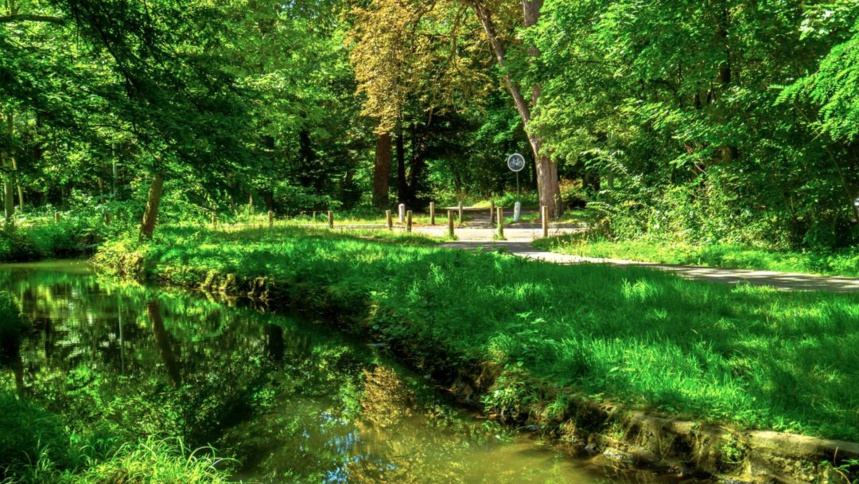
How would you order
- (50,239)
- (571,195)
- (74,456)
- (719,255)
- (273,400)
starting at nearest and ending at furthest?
(74,456) < (273,400) < (719,255) < (50,239) < (571,195)

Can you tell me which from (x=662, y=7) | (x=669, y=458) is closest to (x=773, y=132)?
(x=662, y=7)

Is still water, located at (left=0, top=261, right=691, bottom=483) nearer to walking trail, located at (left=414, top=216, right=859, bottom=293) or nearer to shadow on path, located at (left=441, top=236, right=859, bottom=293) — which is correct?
walking trail, located at (left=414, top=216, right=859, bottom=293)

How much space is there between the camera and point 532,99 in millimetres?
24422

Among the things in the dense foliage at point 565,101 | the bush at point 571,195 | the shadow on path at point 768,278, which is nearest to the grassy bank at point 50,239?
the dense foliage at point 565,101

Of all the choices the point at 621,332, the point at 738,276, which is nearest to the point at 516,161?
the point at 738,276

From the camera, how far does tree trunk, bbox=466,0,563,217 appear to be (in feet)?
75.5

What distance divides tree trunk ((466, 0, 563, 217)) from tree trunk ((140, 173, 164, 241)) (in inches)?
462

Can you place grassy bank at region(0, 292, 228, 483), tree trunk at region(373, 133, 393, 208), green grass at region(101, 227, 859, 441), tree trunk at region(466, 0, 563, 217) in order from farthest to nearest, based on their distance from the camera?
1. tree trunk at region(373, 133, 393, 208)
2. tree trunk at region(466, 0, 563, 217)
3. green grass at region(101, 227, 859, 441)
4. grassy bank at region(0, 292, 228, 483)

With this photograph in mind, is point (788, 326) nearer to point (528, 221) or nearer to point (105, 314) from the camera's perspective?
point (105, 314)

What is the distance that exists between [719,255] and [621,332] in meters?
7.27

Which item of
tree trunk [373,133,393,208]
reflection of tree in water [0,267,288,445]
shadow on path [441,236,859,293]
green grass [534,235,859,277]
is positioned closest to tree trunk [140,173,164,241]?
reflection of tree in water [0,267,288,445]

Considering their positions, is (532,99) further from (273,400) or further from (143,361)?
(273,400)

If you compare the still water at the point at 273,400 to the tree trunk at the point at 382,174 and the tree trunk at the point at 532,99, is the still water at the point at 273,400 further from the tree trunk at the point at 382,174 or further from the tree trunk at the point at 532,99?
the tree trunk at the point at 382,174

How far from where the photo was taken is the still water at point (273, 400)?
5809 millimetres
